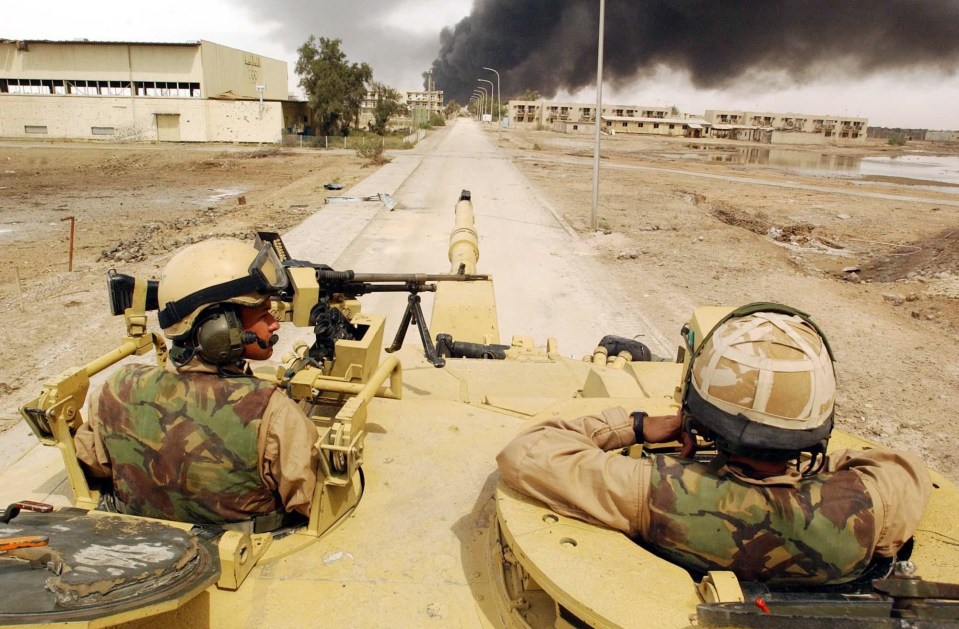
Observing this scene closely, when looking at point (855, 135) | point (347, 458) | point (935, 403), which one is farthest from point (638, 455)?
point (855, 135)

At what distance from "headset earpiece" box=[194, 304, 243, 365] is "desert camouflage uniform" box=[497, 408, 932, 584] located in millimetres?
1155

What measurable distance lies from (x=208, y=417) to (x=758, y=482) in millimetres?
1770

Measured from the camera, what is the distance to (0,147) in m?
42.4

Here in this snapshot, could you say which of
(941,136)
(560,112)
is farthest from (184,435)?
(941,136)

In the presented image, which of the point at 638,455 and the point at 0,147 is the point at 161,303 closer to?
the point at 638,455

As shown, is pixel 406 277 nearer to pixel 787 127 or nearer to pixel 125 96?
pixel 125 96

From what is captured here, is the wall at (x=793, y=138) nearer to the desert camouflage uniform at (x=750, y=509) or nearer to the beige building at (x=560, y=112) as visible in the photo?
the beige building at (x=560, y=112)

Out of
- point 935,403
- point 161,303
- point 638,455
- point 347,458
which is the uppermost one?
point 161,303

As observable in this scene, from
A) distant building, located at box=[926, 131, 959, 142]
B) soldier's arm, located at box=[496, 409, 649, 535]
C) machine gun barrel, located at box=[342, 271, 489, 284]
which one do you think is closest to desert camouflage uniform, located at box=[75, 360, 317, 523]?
soldier's arm, located at box=[496, 409, 649, 535]

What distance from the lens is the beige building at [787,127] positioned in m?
90.5

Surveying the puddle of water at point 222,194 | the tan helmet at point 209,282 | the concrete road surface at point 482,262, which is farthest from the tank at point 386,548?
the puddle of water at point 222,194

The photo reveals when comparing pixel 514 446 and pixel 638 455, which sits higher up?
pixel 514 446

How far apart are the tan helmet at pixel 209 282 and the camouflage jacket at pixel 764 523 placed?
153cm

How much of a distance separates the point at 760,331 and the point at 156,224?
19.7 meters
